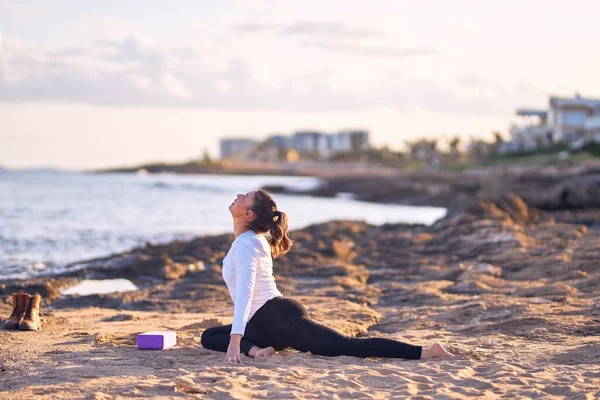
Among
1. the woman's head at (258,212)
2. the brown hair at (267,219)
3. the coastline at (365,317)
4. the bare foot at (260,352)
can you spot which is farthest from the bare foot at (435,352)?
Result: the woman's head at (258,212)

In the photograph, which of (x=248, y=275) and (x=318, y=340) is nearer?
(x=248, y=275)

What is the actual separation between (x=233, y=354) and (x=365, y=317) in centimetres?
295

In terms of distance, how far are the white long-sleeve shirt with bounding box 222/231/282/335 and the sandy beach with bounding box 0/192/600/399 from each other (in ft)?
1.31

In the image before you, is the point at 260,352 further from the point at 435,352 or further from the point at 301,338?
the point at 435,352

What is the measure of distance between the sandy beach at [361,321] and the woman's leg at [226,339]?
89 millimetres

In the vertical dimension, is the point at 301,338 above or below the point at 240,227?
below

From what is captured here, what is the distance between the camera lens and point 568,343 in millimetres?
7250

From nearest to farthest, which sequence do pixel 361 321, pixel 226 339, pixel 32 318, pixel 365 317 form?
pixel 226 339
pixel 32 318
pixel 361 321
pixel 365 317

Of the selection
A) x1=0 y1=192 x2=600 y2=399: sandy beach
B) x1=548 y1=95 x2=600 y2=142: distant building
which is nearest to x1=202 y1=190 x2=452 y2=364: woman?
x1=0 y1=192 x2=600 y2=399: sandy beach

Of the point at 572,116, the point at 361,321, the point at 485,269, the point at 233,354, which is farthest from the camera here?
the point at 572,116

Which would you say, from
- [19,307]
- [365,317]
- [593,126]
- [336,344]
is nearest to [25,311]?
[19,307]

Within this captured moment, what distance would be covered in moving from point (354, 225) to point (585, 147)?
122ft

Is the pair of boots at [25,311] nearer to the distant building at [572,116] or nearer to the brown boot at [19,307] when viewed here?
the brown boot at [19,307]

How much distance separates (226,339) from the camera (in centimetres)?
675
